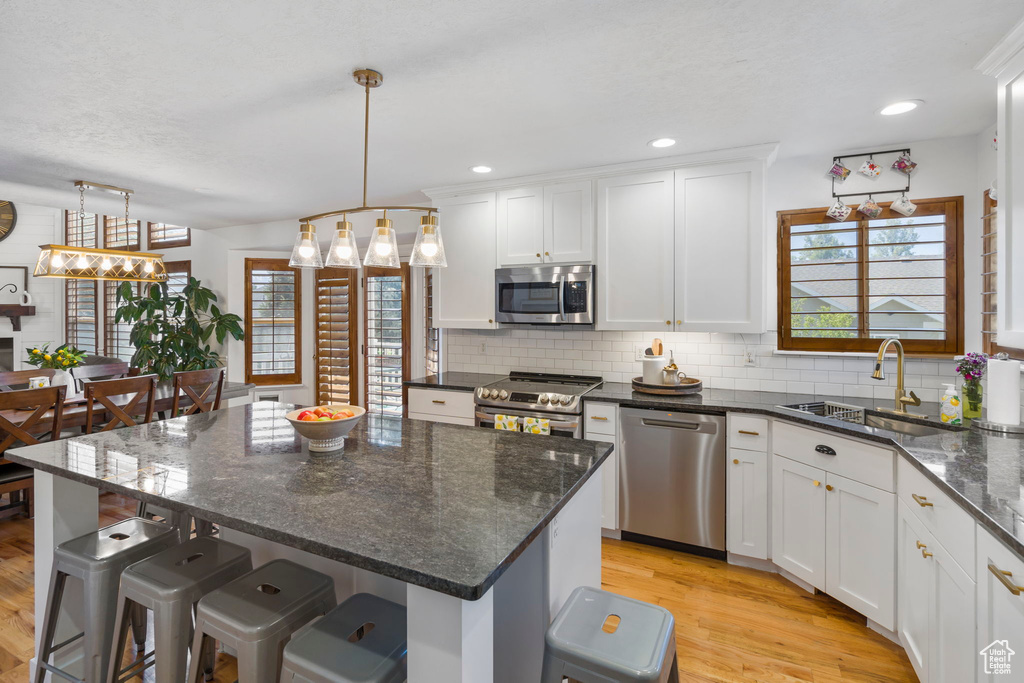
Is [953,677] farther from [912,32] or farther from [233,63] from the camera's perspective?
[233,63]

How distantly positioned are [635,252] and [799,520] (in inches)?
70.8

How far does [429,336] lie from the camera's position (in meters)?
4.71

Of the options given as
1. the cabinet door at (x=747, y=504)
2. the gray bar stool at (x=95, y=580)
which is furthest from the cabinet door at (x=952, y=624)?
the gray bar stool at (x=95, y=580)

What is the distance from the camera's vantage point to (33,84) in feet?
7.05

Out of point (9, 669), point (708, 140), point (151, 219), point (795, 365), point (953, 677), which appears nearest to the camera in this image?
point (953, 677)

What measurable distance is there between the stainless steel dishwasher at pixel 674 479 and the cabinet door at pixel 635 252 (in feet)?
2.19

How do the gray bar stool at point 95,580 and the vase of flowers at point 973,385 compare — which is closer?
the gray bar stool at point 95,580

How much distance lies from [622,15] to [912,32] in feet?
3.48

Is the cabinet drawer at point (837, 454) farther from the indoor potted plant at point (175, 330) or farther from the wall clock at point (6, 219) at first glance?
the wall clock at point (6, 219)

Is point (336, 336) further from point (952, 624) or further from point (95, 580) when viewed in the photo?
point (952, 624)

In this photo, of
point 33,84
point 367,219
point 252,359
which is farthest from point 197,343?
point 33,84

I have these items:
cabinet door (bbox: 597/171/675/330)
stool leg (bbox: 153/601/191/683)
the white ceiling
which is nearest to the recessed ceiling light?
the white ceiling

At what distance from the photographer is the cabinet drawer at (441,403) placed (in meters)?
3.48

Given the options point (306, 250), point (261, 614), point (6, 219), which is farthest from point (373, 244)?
point (6, 219)
